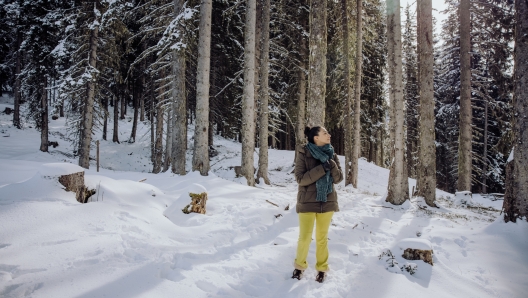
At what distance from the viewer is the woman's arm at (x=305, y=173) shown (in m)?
3.68

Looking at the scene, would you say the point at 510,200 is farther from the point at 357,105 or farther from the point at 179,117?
the point at 179,117

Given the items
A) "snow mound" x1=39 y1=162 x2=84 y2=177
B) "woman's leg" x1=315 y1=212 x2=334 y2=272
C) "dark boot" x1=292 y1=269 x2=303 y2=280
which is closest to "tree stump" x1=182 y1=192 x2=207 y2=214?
"snow mound" x1=39 y1=162 x2=84 y2=177

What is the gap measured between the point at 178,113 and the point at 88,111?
640 cm

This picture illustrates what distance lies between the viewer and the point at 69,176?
180 inches

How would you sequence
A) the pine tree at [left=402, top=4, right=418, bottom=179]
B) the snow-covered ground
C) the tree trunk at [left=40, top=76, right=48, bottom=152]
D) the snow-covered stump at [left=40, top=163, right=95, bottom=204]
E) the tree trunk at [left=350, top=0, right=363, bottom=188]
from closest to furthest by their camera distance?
the snow-covered ground
the snow-covered stump at [left=40, top=163, right=95, bottom=204]
the tree trunk at [left=350, top=0, right=363, bottom=188]
the tree trunk at [left=40, top=76, right=48, bottom=152]
the pine tree at [left=402, top=4, right=418, bottom=179]

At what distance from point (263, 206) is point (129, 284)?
4178mm

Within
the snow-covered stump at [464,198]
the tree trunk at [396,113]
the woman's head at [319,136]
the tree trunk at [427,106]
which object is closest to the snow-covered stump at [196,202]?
the woman's head at [319,136]

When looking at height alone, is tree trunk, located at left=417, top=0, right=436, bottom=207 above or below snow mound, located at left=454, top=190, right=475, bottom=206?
above

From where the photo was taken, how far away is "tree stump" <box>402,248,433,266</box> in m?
4.53

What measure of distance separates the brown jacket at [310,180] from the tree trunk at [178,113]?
8129 mm

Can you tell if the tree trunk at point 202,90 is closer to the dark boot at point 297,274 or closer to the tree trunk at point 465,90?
the dark boot at point 297,274

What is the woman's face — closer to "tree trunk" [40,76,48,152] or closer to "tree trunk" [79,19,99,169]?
"tree trunk" [79,19,99,169]

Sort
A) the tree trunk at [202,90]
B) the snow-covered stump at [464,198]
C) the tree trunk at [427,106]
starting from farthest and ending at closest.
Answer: the snow-covered stump at [464,198] < the tree trunk at [202,90] < the tree trunk at [427,106]

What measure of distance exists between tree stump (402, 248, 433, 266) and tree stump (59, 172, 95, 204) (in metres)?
5.78
